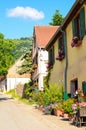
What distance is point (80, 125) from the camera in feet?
50.0

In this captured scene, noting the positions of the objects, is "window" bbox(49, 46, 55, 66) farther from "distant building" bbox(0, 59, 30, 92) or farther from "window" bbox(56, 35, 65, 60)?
"distant building" bbox(0, 59, 30, 92)

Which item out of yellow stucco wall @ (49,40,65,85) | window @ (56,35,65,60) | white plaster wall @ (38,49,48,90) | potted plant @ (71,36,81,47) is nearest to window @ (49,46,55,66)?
yellow stucco wall @ (49,40,65,85)

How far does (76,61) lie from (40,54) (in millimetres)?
23181

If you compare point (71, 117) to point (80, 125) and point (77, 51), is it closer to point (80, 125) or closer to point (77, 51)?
point (80, 125)

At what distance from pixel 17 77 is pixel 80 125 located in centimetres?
6217

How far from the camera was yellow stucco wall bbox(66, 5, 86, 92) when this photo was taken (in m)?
18.9

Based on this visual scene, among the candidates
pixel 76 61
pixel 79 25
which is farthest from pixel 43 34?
pixel 79 25

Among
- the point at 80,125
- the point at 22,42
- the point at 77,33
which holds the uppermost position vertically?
the point at 22,42

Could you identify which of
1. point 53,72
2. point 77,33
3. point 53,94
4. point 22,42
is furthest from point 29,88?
point 22,42

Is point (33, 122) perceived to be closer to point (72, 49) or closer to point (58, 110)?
point (58, 110)

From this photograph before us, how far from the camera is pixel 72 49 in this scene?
21453mm

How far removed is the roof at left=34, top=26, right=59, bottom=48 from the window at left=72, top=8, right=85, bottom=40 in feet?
74.2

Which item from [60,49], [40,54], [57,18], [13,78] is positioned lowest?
[60,49]

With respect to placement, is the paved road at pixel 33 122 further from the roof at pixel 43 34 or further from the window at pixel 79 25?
the roof at pixel 43 34
